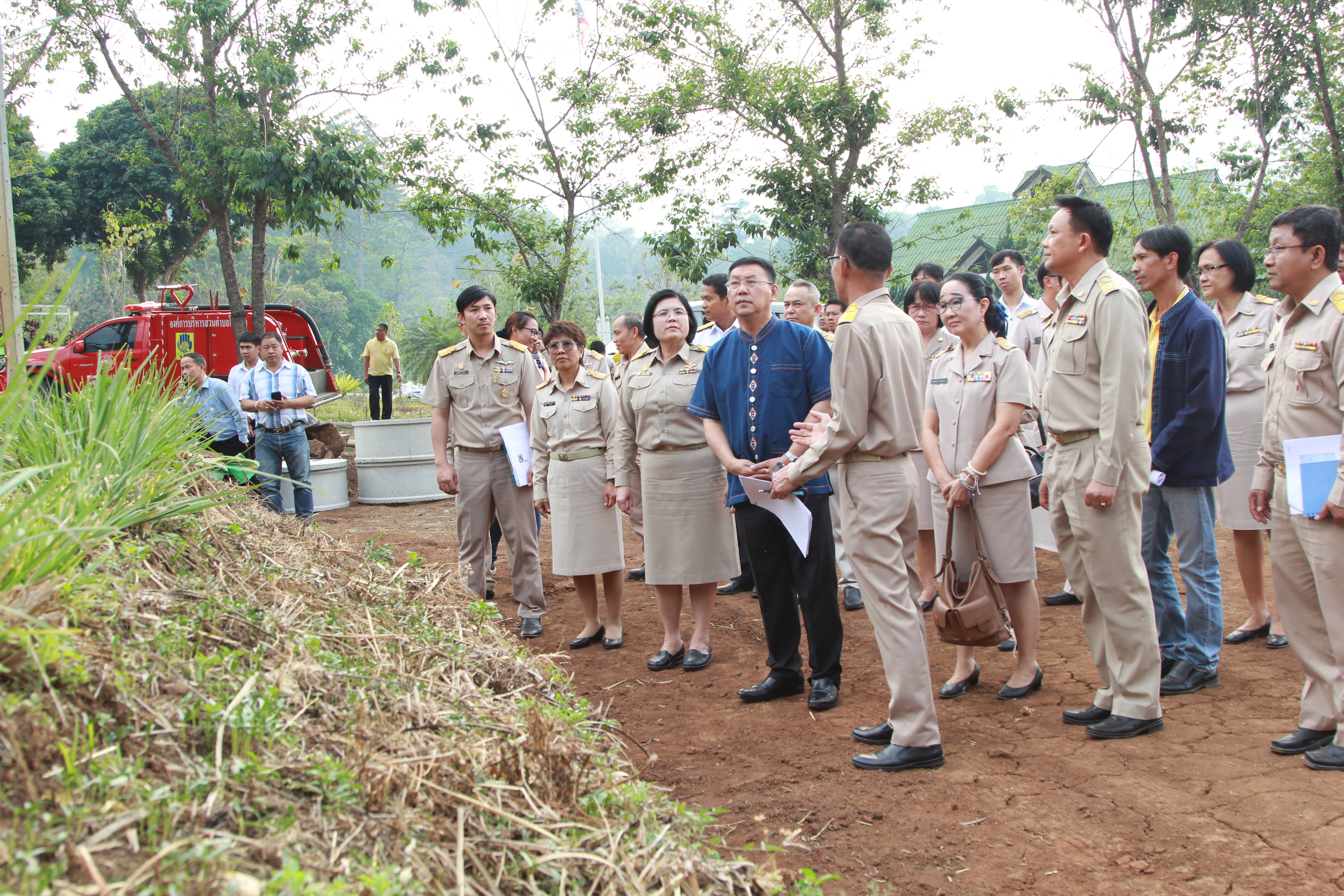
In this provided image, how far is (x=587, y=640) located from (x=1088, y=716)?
2720mm

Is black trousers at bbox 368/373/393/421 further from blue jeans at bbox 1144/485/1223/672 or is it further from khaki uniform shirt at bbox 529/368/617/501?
blue jeans at bbox 1144/485/1223/672

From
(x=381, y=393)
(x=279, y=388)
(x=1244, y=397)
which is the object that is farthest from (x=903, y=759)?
(x=381, y=393)

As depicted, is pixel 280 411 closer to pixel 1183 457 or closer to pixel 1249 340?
pixel 1183 457

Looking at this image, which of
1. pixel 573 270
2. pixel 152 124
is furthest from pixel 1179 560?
pixel 152 124

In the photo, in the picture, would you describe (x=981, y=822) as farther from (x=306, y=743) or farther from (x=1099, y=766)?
(x=306, y=743)

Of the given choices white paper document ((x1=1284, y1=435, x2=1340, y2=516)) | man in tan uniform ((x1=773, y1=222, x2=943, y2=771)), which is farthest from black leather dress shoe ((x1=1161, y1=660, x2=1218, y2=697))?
man in tan uniform ((x1=773, y1=222, x2=943, y2=771))

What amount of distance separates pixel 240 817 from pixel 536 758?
0.55 metres

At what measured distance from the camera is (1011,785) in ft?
9.96

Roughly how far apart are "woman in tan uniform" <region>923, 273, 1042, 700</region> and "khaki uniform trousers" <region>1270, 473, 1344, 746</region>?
0.88 meters

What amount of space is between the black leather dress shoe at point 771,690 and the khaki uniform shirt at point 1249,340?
9.04 feet

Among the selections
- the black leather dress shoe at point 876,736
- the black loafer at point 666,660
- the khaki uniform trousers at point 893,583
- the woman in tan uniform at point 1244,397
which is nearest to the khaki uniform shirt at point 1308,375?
the khaki uniform trousers at point 893,583

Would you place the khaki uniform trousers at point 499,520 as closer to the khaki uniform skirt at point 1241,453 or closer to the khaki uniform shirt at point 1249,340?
the khaki uniform skirt at point 1241,453

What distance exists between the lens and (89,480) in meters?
2.27

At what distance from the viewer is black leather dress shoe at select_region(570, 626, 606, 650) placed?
5.23m
